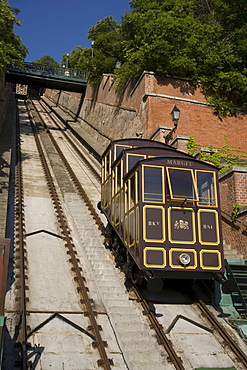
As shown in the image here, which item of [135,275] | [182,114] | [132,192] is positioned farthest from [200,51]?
[135,275]

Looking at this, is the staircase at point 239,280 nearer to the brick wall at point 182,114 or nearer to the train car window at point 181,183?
the train car window at point 181,183

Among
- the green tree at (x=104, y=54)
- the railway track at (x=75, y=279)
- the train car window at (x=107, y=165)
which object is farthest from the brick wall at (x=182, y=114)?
the green tree at (x=104, y=54)

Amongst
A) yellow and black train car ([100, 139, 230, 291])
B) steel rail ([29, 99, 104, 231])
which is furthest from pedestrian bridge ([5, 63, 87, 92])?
yellow and black train car ([100, 139, 230, 291])

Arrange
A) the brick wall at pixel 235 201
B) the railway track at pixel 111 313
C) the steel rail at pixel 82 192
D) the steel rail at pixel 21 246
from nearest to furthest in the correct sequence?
the steel rail at pixel 21 246 → the railway track at pixel 111 313 → the brick wall at pixel 235 201 → the steel rail at pixel 82 192

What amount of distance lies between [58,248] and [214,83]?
41.3ft

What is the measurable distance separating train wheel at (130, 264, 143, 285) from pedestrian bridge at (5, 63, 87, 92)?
90.4 ft

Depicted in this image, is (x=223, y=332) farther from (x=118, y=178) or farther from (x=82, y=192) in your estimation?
(x=82, y=192)

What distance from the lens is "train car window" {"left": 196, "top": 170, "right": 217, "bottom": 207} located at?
7980mm

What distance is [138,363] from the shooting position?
5.90m

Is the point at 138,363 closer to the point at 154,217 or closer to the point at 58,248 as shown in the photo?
the point at 154,217

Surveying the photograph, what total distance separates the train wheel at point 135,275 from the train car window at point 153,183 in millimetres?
1635

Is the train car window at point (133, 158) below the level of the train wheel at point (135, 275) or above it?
above

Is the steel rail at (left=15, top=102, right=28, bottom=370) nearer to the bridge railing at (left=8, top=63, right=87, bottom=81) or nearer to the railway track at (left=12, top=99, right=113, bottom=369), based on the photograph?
the railway track at (left=12, top=99, right=113, bottom=369)

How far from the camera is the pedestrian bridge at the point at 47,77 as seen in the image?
3222 centimetres
